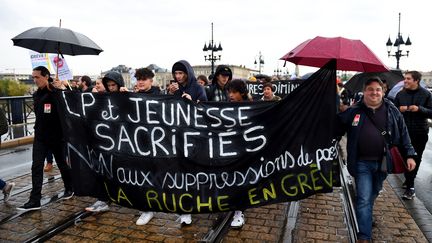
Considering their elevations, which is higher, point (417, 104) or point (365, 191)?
point (417, 104)

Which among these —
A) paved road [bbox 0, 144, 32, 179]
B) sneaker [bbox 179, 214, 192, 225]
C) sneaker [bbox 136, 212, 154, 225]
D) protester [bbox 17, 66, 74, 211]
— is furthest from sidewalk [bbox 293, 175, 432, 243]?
paved road [bbox 0, 144, 32, 179]

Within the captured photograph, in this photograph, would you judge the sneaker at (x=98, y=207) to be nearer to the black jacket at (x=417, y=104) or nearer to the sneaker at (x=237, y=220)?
the sneaker at (x=237, y=220)

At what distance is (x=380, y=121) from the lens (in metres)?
3.84

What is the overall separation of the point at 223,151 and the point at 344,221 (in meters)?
2.06

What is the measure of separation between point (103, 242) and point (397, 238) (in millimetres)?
3430

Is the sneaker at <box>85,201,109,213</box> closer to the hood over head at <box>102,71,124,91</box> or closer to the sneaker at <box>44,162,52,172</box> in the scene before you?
the hood over head at <box>102,71,124,91</box>

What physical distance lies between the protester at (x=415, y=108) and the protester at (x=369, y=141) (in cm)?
190

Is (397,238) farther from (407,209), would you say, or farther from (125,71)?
(125,71)

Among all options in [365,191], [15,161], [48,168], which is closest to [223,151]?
[365,191]

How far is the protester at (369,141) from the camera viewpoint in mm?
3793

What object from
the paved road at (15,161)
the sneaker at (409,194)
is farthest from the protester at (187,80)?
the paved road at (15,161)

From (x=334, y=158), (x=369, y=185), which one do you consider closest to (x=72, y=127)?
(x=334, y=158)

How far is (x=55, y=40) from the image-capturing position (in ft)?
16.4

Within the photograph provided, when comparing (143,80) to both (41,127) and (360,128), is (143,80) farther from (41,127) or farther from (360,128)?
(360,128)
